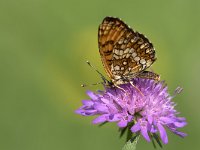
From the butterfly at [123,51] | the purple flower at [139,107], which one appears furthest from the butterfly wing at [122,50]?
the purple flower at [139,107]

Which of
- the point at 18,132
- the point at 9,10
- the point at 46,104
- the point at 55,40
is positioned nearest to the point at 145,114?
the point at 18,132

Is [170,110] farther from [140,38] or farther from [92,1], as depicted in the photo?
[92,1]

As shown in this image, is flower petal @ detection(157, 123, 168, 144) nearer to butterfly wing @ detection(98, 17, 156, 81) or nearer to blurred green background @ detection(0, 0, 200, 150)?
butterfly wing @ detection(98, 17, 156, 81)

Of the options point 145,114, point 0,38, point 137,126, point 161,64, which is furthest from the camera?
point 161,64

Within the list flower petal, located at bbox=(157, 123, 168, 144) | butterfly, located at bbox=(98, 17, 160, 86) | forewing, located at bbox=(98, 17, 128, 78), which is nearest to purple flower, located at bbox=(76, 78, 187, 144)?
flower petal, located at bbox=(157, 123, 168, 144)

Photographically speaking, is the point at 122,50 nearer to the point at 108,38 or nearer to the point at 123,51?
the point at 123,51

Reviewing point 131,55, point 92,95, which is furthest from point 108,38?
point 92,95
